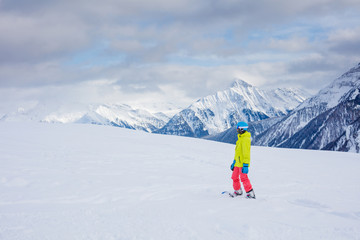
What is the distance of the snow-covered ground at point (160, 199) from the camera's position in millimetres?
6684

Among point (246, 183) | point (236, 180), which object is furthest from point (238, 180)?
point (246, 183)

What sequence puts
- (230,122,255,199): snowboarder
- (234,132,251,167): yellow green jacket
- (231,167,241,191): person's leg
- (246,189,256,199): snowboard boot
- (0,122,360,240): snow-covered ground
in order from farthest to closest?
(231,167,241,191): person's leg < (234,132,251,167): yellow green jacket < (230,122,255,199): snowboarder < (246,189,256,199): snowboard boot < (0,122,360,240): snow-covered ground

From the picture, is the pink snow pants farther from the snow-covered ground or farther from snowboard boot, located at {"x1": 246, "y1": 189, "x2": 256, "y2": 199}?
the snow-covered ground

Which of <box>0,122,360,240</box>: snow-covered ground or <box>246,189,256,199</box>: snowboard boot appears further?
<box>246,189,256,199</box>: snowboard boot

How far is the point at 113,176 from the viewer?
1346 cm

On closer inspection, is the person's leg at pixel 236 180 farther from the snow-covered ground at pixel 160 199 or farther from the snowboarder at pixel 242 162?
the snow-covered ground at pixel 160 199

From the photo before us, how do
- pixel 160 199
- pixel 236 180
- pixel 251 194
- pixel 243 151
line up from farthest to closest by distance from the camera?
pixel 236 180 < pixel 243 151 < pixel 251 194 < pixel 160 199

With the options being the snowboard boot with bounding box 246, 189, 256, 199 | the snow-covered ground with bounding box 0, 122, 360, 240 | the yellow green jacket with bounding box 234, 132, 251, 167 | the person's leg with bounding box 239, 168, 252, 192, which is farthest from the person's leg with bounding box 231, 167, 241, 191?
the snow-covered ground with bounding box 0, 122, 360, 240

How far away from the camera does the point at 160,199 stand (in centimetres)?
989

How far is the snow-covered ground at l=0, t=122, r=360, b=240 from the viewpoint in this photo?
6684 millimetres

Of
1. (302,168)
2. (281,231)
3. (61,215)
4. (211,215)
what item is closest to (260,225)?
(281,231)

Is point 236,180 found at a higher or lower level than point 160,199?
higher

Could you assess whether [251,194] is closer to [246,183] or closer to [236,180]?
[246,183]

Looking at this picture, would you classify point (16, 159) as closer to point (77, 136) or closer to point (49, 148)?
point (49, 148)
